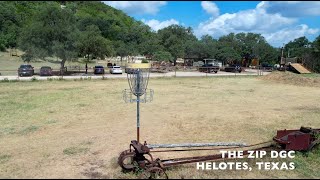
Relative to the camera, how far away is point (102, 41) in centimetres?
4094

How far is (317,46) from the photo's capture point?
44438 mm

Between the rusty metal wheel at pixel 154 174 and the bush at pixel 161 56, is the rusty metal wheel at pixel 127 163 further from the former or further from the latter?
the bush at pixel 161 56

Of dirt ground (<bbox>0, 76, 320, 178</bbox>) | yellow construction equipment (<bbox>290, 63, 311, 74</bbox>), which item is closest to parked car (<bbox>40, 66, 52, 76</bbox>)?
dirt ground (<bbox>0, 76, 320, 178</bbox>)

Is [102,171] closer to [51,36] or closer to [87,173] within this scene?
[87,173]

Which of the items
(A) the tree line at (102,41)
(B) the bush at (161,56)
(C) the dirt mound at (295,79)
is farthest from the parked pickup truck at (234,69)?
(C) the dirt mound at (295,79)

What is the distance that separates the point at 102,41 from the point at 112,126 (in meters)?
31.5

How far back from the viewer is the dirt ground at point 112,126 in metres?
6.76

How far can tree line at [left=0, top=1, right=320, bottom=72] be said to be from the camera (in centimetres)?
3662

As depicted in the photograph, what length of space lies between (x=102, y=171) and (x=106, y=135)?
3.00 metres

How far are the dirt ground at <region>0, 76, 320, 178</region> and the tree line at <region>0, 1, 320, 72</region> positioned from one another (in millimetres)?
6421

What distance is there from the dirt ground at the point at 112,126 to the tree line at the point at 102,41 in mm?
6421

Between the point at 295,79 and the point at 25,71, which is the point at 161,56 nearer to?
the point at 25,71

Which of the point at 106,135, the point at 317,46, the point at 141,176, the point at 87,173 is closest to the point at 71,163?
the point at 87,173

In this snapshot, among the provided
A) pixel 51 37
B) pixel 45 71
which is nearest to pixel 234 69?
pixel 51 37
